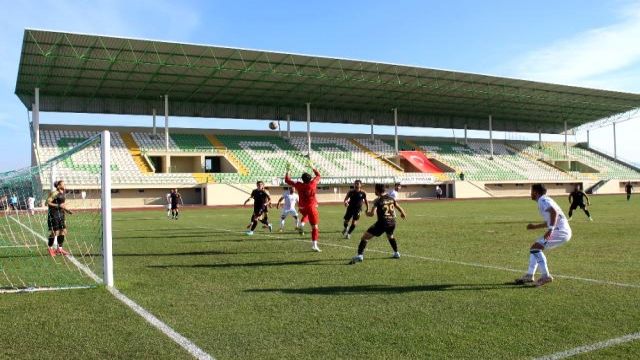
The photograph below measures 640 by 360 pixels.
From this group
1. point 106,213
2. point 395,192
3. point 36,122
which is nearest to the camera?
point 106,213

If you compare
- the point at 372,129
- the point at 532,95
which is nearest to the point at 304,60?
the point at 372,129

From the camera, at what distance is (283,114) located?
60.4m

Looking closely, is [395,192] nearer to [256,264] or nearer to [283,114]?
[256,264]

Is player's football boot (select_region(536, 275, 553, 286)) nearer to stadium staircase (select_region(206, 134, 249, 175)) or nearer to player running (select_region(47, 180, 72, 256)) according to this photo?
player running (select_region(47, 180, 72, 256))

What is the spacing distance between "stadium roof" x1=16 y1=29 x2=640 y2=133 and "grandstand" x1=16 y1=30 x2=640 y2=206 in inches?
4.6

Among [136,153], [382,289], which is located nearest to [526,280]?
[382,289]

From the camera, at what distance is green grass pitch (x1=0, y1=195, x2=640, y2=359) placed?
5496 millimetres

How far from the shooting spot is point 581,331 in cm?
583

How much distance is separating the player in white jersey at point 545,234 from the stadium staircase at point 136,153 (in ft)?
138

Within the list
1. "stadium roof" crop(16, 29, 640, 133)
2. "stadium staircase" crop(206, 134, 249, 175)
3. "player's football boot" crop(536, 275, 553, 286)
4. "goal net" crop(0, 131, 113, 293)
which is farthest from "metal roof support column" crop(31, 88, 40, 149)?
"player's football boot" crop(536, 275, 553, 286)

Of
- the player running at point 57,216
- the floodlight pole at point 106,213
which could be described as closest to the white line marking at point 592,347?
the floodlight pole at point 106,213

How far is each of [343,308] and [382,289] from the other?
136 cm

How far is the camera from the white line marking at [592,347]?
5068mm

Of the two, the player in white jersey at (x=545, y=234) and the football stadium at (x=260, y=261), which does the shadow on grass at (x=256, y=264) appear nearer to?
the football stadium at (x=260, y=261)
